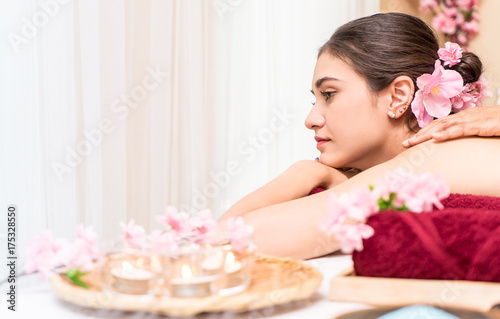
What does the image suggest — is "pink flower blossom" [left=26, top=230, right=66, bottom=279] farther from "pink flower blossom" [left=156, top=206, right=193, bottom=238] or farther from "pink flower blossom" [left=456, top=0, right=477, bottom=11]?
"pink flower blossom" [left=456, top=0, right=477, bottom=11]

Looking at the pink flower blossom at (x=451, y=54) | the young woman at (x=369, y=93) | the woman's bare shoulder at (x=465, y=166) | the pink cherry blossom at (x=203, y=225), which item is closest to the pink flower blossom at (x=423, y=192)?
the pink cherry blossom at (x=203, y=225)

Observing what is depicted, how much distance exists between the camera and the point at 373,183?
1.15m

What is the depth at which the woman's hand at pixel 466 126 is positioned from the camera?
1299 millimetres

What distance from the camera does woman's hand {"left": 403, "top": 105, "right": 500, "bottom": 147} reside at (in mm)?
1299

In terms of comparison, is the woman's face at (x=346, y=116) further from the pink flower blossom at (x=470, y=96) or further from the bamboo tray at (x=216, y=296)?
the bamboo tray at (x=216, y=296)

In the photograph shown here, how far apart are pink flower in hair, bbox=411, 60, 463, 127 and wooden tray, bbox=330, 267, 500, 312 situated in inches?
38.1

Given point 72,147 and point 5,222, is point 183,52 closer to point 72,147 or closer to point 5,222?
point 72,147

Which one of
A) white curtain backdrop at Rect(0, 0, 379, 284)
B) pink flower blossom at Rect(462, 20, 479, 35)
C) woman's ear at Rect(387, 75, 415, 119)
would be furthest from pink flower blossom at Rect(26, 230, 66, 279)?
pink flower blossom at Rect(462, 20, 479, 35)

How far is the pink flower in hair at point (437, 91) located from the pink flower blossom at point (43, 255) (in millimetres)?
1151

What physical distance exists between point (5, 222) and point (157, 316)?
1155 mm

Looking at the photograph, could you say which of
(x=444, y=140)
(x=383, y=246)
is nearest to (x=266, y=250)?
(x=383, y=246)

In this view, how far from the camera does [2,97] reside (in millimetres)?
1626

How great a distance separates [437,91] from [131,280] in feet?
3.85

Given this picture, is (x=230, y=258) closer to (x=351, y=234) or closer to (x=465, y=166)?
(x=351, y=234)
